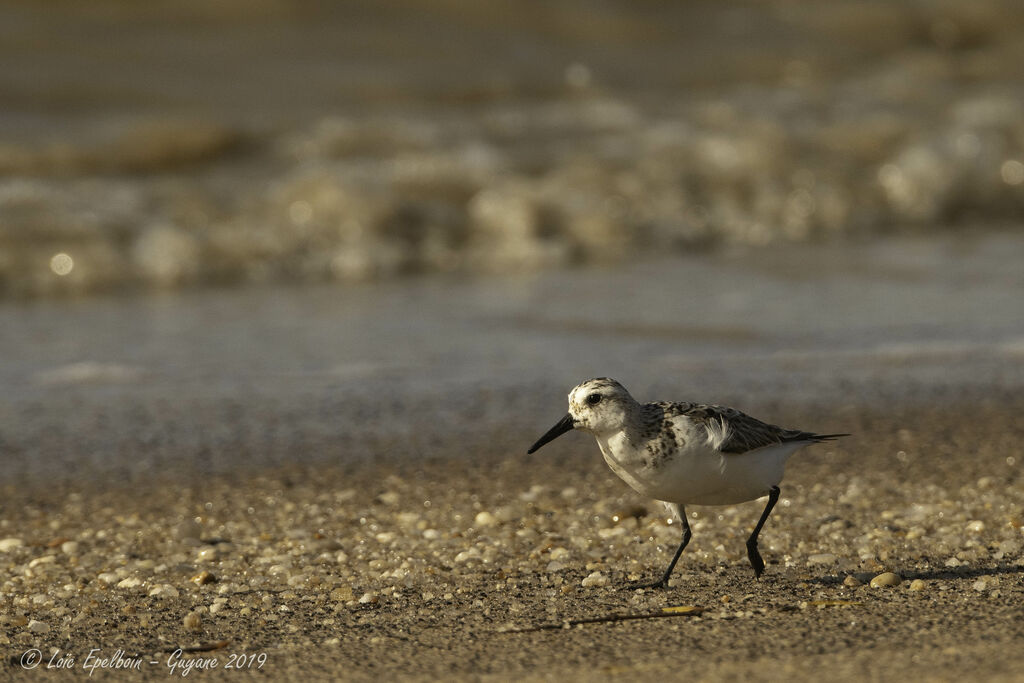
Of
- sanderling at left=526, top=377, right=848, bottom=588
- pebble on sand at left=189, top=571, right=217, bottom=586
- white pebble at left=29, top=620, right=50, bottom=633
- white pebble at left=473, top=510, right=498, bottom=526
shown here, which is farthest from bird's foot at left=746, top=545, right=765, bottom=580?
white pebble at left=29, top=620, right=50, bottom=633

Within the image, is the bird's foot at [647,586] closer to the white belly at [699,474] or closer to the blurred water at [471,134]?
the white belly at [699,474]

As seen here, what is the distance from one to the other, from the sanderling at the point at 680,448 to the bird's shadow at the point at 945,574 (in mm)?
211

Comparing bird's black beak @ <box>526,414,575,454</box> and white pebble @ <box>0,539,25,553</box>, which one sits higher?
bird's black beak @ <box>526,414,575,454</box>

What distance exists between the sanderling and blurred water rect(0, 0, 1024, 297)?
5733 mm

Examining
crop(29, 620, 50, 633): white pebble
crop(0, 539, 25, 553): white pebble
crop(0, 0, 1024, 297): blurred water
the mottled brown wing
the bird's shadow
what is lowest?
the bird's shadow

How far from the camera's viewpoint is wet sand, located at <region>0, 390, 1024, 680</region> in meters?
3.19

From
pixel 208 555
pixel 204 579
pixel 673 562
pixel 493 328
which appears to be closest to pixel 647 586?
pixel 673 562

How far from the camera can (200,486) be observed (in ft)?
16.4

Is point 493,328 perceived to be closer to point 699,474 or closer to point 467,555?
point 467,555

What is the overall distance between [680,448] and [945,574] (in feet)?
2.76

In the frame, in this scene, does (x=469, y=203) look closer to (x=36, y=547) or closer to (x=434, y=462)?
(x=434, y=462)

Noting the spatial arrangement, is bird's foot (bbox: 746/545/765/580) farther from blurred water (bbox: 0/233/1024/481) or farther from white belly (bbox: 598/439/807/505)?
blurred water (bbox: 0/233/1024/481)

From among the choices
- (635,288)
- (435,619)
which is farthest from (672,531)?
(635,288)

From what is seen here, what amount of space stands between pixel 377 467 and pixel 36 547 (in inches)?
52.1
